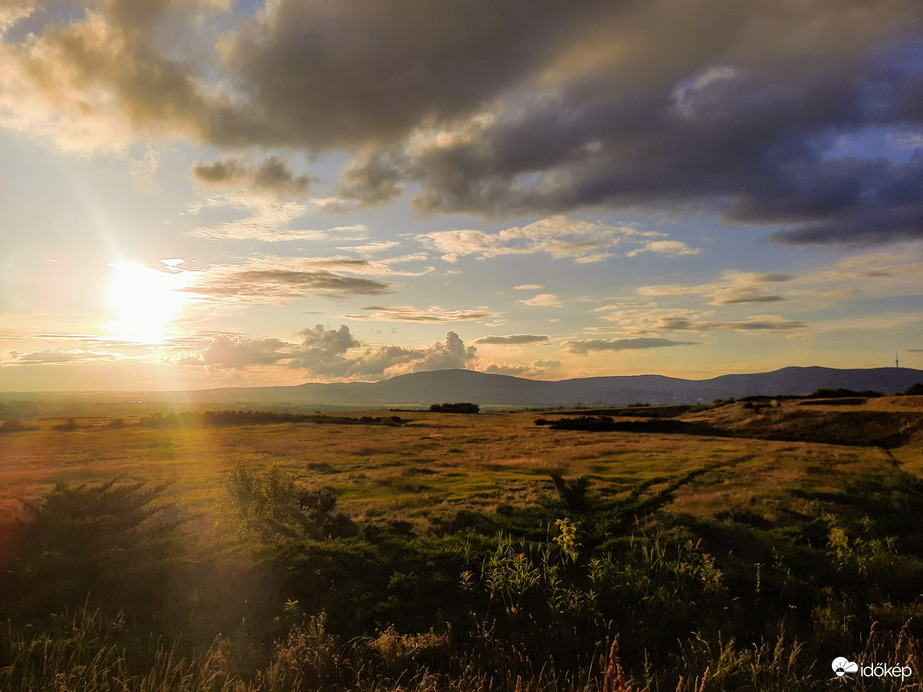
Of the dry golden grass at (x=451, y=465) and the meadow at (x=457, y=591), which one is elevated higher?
the meadow at (x=457, y=591)

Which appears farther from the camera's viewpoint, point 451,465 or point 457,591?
point 451,465

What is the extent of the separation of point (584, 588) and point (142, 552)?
9.84m

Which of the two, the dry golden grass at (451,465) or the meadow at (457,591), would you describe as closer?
the meadow at (457,591)

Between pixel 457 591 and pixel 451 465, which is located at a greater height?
pixel 457 591

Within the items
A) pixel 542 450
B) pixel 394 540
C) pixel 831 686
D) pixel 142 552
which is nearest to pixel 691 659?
pixel 831 686

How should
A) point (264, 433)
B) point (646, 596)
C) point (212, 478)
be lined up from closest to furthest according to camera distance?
point (646, 596), point (212, 478), point (264, 433)

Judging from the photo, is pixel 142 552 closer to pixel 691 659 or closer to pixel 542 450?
pixel 691 659

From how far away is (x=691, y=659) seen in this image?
807 centimetres

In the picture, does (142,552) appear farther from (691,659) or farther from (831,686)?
(831,686)

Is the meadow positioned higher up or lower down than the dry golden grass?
higher up

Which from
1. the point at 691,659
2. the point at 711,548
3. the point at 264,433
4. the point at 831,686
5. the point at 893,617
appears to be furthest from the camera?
the point at 264,433

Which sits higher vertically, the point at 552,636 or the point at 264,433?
the point at 552,636

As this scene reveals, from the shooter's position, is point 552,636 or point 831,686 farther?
point 552,636

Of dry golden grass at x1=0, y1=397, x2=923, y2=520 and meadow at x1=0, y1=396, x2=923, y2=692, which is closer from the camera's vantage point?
meadow at x1=0, y1=396, x2=923, y2=692
